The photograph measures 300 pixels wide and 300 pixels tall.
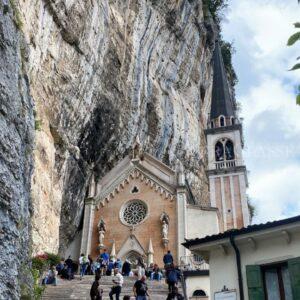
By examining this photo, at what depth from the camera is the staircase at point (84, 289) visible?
1689cm

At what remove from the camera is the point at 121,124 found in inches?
1188

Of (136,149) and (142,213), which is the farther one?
(136,149)

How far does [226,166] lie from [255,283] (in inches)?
1066

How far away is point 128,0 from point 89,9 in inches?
228

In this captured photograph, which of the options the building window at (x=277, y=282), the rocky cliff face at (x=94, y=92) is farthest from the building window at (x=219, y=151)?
the building window at (x=277, y=282)

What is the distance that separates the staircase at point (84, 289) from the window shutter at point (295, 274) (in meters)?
7.31

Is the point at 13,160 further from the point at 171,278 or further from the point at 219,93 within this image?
the point at 219,93

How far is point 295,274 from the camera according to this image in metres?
10.9

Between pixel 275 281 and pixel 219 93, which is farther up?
pixel 219 93

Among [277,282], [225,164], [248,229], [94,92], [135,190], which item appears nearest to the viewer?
[277,282]

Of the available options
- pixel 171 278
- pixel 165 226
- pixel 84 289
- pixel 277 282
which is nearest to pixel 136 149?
pixel 165 226

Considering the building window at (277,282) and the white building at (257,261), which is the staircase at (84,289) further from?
the building window at (277,282)

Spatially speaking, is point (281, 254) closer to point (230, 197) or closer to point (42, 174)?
point (42, 174)

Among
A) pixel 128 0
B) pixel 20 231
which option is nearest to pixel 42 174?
pixel 20 231
